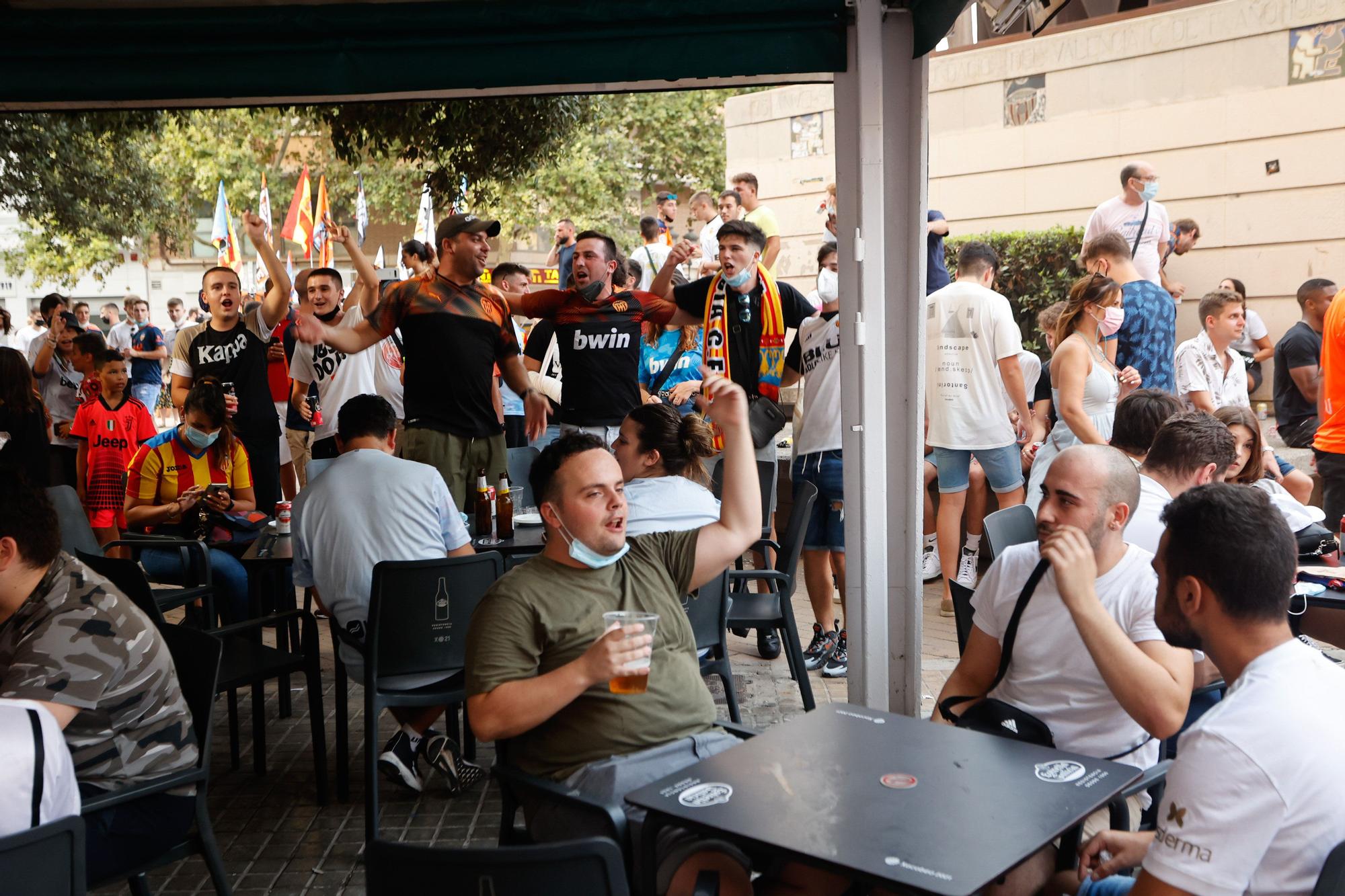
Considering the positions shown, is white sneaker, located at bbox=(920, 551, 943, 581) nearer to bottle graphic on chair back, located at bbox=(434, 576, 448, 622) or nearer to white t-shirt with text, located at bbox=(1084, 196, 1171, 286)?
white t-shirt with text, located at bbox=(1084, 196, 1171, 286)

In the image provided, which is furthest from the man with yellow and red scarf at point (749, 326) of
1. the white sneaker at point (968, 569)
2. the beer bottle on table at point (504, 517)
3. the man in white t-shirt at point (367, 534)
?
the man in white t-shirt at point (367, 534)

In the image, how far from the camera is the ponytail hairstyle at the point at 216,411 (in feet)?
18.9

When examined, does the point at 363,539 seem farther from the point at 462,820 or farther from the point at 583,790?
the point at 583,790

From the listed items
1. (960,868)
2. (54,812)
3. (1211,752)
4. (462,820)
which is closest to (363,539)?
(462,820)

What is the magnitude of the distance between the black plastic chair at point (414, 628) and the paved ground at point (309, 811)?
0.61 ft

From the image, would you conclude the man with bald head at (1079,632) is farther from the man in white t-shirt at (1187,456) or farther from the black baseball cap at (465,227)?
the black baseball cap at (465,227)

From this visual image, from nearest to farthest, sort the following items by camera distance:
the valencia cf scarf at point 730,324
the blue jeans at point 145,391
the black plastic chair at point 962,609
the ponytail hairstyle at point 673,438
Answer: the black plastic chair at point 962,609 < the ponytail hairstyle at point 673,438 < the valencia cf scarf at point 730,324 < the blue jeans at point 145,391

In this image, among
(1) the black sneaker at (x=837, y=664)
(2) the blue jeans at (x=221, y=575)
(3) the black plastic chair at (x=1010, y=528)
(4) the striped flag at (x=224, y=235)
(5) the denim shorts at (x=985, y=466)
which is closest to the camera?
(3) the black plastic chair at (x=1010, y=528)

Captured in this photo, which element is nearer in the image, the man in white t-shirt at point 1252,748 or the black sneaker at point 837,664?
the man in white t-shirt at point 1252,748

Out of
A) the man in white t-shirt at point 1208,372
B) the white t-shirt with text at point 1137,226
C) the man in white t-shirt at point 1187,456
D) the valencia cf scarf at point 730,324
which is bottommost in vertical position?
the man in white t-shirt at point 1187,456

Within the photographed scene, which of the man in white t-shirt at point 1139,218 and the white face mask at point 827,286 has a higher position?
the man in white t-shirt at point 1139,218

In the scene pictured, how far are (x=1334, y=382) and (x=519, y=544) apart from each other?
4.28 meters

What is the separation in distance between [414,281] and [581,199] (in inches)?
762

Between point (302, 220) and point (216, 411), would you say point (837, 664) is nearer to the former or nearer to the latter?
point (216, 411)
